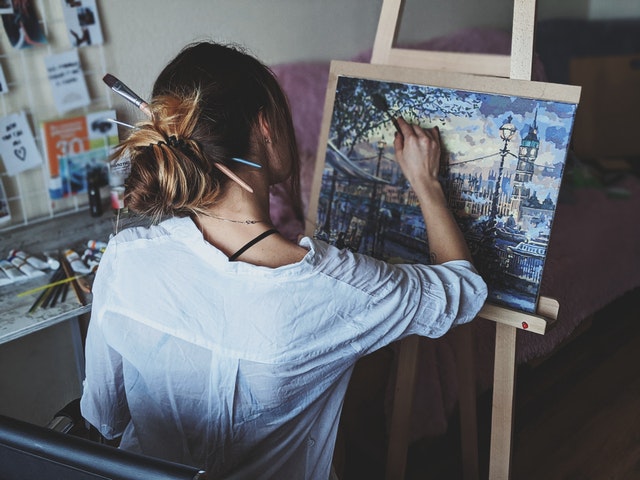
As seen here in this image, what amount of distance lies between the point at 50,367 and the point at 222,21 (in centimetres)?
116

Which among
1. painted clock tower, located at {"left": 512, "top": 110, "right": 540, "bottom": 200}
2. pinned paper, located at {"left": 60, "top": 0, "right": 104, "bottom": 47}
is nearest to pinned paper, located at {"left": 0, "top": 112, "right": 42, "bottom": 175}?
→ pinned paper, located at {"left": 60, "top": 0, "right": 104, "bottom": 47}

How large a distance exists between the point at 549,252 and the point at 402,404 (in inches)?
19.8

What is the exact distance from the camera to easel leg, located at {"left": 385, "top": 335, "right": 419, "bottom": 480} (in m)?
1.44

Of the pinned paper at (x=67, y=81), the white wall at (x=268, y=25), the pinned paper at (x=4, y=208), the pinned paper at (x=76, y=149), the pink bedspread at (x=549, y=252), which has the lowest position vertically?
the pink bedspread at (x=549, y=252)

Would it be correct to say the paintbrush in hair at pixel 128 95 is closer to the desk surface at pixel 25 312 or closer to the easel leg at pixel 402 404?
the desk surface at pixel 25 312

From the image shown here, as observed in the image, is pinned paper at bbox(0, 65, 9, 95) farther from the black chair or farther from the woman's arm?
the black chair

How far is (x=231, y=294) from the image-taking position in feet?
3.05

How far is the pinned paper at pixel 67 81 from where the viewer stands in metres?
1.75

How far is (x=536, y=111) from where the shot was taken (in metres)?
1.19

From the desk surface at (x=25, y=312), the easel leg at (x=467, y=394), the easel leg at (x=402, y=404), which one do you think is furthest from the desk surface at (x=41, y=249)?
the easel leg at (x=467, y=394)

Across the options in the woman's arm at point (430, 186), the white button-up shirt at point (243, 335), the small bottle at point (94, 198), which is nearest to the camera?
the white button-up shirt at point (243, 335)

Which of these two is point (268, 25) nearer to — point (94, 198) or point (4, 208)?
point (94, 198)

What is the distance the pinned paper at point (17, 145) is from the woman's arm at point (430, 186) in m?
0.98

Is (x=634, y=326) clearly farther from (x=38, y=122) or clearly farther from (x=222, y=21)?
(x=38, y=122)
